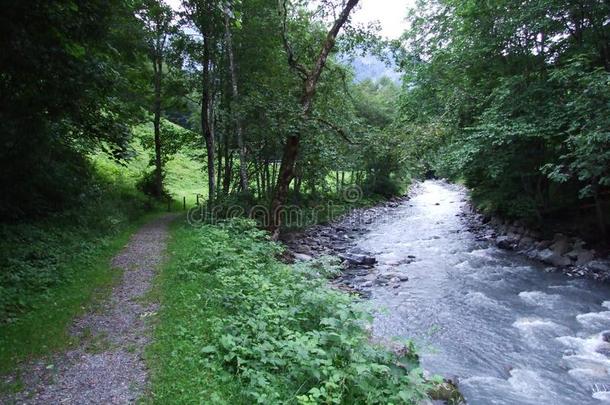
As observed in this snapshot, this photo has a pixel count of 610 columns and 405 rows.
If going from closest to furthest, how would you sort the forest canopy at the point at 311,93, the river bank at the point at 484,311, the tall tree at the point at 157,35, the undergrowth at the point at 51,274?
the undergrowth at the point at 51,274
the river bank at the point at 484,311
the forest canopy at the point at 311,93
the tall tree at the point at 157,35

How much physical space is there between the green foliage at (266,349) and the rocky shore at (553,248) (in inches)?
447

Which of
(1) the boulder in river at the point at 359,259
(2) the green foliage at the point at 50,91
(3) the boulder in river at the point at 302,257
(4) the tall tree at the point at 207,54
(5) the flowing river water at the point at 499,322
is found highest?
(4) the tall tree at the point at 207,54

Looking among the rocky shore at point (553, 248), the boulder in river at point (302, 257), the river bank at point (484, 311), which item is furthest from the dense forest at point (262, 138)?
the river bank at point (484, 311)

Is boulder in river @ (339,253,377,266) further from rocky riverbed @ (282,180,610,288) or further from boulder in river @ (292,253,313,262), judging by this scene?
boulder in river @ (292,253,313,262)

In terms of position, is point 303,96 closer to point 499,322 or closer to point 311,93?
point 311,93

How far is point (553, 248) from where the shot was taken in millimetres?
17062

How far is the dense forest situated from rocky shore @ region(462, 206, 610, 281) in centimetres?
75

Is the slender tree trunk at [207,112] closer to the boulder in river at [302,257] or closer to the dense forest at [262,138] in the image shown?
the dense forest at [262,138]

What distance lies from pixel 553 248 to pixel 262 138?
46.1 feet

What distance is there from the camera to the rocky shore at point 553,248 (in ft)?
48.8

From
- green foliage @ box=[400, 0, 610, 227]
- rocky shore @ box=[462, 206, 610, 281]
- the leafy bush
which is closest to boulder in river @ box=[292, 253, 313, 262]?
green foliage @ box=[400, 0, 610, 227]

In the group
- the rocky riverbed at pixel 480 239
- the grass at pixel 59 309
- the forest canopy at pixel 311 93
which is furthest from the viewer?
the rocky riverbed at pixel 480 239

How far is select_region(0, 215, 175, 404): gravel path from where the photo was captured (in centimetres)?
498

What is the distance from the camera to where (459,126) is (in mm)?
22297
